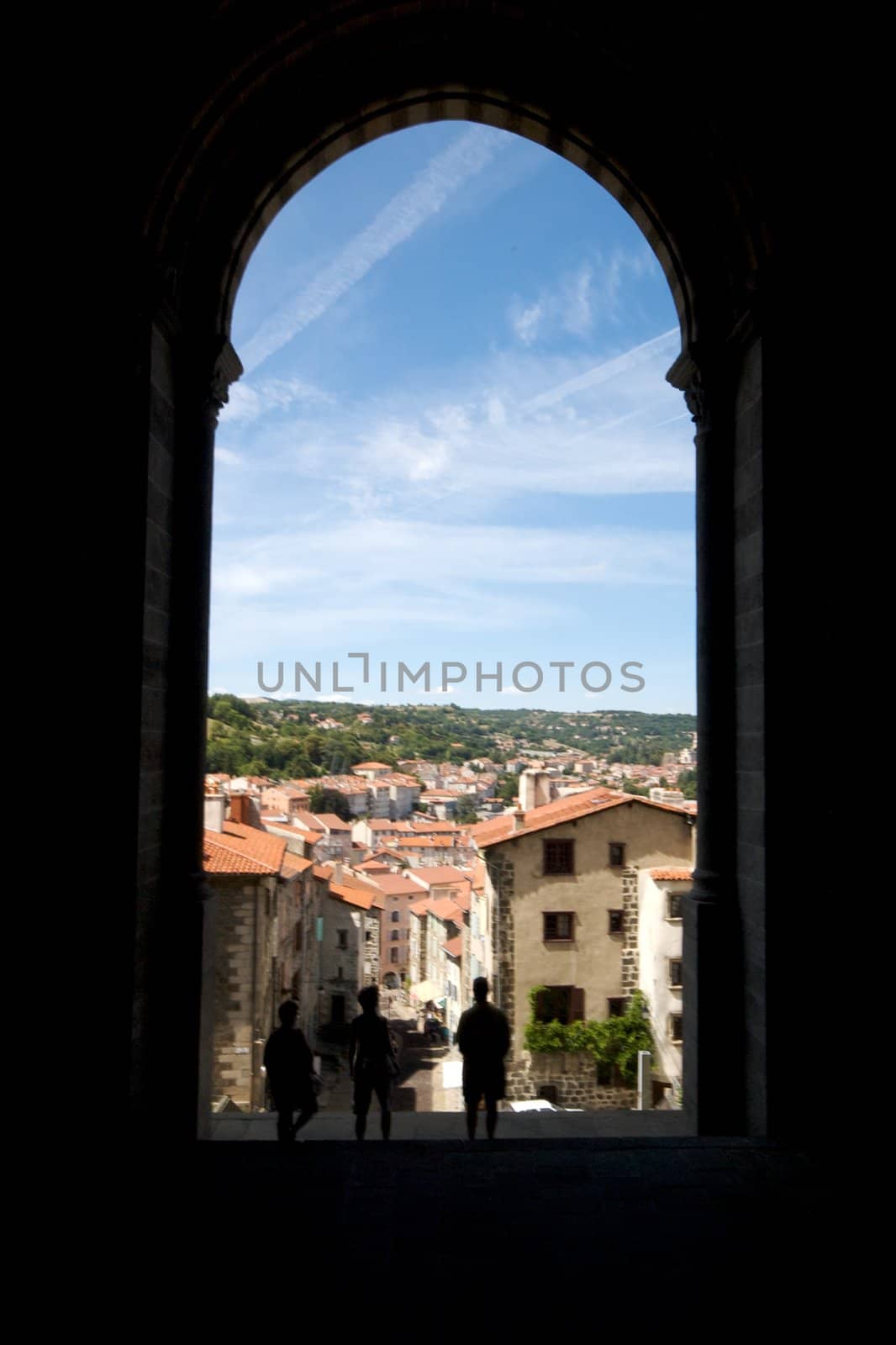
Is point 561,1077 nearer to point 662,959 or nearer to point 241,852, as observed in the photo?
point 662,959

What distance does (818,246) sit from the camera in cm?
477

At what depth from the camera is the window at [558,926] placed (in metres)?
22.9

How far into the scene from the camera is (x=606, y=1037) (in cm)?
2328

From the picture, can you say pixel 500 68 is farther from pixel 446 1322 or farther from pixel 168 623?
pixel 446 1322

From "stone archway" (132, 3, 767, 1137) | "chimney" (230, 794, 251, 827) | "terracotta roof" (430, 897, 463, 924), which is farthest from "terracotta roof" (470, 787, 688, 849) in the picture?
"stone archway" (132, 3, 767, 1137)

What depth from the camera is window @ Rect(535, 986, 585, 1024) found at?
23.2 meters

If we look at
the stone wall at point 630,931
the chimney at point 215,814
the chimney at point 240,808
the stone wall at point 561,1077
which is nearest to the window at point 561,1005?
the stone wall at point 561,1077

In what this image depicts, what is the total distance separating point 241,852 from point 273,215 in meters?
14.8

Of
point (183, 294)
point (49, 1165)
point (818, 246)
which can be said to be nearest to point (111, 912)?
point (49, 1165)

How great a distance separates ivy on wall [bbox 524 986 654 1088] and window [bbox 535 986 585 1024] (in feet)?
0.46

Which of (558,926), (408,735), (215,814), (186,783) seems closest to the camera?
(186,783)

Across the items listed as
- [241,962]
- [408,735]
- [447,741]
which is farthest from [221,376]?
[447,741]

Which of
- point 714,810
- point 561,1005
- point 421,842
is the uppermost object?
point 714,810

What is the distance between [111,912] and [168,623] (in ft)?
5.54
